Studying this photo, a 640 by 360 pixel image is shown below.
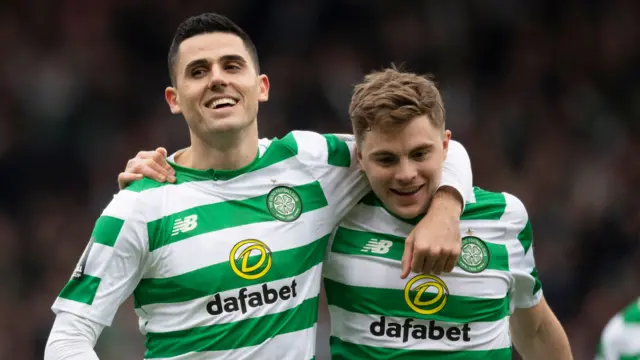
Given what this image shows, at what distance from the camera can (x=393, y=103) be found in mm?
3564

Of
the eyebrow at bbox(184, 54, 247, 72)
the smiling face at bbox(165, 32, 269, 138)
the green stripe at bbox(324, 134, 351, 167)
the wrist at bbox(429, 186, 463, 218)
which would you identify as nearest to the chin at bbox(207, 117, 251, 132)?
the smiling face at bbox(165, 32, 269, 138)

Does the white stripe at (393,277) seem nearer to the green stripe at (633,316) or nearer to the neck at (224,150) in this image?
the neck at (224,150)

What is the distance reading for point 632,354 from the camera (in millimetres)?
2723

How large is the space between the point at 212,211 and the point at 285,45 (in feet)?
16.9

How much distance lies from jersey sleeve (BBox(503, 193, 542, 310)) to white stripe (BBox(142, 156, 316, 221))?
0.77 meters

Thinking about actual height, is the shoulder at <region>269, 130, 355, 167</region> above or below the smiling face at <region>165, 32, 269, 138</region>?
below

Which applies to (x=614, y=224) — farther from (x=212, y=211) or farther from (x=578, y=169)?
(x=212, y=211)

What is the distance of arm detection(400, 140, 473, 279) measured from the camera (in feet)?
11.5

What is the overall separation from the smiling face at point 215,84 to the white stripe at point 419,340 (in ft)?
2.68

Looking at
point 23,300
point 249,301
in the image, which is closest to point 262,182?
point 249,301

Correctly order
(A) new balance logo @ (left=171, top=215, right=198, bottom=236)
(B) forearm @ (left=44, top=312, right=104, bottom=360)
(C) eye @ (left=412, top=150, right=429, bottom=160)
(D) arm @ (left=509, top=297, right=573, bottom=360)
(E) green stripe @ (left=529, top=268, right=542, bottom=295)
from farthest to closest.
Answer: (D) arm @ (left=509, top=297, right=573, bottom=360) < (E) green stripe @ (left=529, top=268, right=542, bottom=295) < (C) eye @ (left=412, top=150, right=429, bottom=160) < (A) new balance logo @ (left=171, top=215, right=198, bottom=236) < (B) forearm @ (left=44, top=312, right=104, bottom=360)

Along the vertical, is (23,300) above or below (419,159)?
below

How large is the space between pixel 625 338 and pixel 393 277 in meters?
1.12

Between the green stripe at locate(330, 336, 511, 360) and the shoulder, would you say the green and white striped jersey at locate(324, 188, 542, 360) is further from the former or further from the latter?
the shoulder
